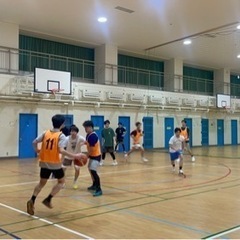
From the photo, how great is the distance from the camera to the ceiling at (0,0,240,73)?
14570 mm

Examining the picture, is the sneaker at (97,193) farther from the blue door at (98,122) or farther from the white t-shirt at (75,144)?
the blue door at (98,122)

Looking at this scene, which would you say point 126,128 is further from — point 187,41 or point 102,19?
point 102,19

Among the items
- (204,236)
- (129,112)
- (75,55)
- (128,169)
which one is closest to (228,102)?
(129,112)

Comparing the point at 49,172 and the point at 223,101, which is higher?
the point at 223,101

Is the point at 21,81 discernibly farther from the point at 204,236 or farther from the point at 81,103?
the point at 204,236

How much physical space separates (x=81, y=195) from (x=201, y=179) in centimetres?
422

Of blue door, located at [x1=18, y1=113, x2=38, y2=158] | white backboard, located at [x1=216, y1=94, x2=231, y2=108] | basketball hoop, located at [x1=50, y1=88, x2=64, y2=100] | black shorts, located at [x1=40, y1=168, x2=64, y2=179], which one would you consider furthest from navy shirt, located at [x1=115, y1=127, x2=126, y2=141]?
white backboard, located at [x1=216, y1=94, x2=231, y2=108]

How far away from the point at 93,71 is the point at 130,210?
16459 millimetres

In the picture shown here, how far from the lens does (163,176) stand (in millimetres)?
10945

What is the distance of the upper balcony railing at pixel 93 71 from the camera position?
17703mm

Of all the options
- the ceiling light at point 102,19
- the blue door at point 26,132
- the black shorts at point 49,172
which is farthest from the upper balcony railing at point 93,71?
the black shorts at point 49,172

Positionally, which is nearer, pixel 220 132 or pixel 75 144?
pixel 75 144

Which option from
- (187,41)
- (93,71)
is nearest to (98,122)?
(93,71)

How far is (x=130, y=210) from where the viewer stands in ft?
21.1
